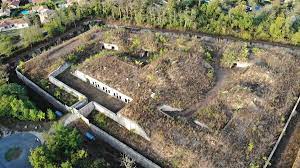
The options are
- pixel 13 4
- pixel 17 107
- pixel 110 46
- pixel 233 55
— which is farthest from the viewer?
pixel 13 4

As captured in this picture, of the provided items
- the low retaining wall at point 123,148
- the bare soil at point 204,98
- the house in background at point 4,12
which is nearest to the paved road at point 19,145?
the low retaining wall at point 123,148

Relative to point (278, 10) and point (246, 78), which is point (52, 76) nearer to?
point (246, 78)

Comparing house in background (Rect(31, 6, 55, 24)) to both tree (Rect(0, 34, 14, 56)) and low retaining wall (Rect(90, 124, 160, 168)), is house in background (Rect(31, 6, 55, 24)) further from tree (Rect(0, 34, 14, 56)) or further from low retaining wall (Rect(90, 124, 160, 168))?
low retaining wall (Rect(90, 124, 160, 168))

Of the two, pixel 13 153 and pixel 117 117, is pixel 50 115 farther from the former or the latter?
pixel 117 117

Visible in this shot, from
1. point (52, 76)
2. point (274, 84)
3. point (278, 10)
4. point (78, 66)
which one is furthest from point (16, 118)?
point (278, 10)

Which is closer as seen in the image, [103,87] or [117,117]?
[117,117]

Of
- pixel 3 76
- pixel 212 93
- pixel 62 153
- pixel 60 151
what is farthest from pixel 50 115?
pixel 212 93

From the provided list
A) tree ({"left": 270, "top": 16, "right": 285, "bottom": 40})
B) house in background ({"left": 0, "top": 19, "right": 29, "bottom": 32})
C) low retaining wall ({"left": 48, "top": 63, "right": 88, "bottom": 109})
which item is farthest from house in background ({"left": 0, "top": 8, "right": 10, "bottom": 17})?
tree ({"left": 270, "top": 16, "right": 285, "bottom": 40})
